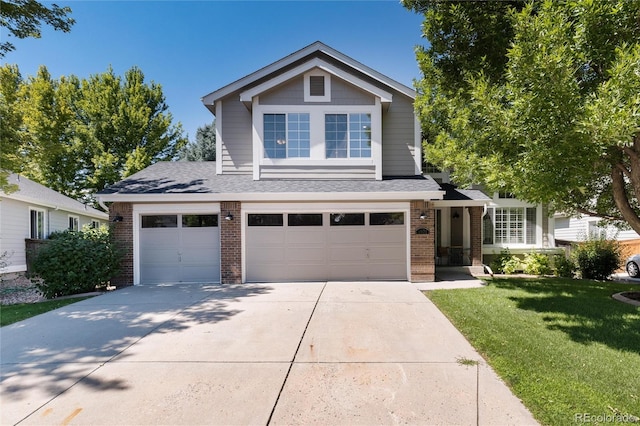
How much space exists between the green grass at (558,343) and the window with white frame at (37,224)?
60.7 ft

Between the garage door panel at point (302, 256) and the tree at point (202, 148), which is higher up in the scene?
the tree at point (202, 148)

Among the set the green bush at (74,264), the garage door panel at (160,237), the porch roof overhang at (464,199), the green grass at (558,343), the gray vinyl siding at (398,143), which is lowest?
the green grass at (558,343)

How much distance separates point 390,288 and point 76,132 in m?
25.4

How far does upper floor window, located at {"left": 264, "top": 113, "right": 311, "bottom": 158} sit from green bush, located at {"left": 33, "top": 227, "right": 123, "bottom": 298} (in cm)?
592

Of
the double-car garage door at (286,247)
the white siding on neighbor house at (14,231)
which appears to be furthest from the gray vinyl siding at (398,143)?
the white siding on neighbor house at (14,231)

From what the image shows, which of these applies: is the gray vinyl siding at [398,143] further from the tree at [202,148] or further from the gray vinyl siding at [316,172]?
the tree at [202,148]

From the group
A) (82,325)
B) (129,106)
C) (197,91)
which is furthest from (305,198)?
(129,106)

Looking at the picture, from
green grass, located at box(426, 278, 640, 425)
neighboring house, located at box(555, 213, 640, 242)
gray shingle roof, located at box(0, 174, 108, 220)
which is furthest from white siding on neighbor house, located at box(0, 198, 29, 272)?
neighboring house, located at box(555, 213, 640, 242)

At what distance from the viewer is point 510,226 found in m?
13.9

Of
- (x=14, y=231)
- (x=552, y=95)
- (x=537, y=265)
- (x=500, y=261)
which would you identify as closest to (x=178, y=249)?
(x=14, y=231)

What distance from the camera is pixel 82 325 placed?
6352 millimetres

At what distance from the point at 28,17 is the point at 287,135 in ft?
29.5

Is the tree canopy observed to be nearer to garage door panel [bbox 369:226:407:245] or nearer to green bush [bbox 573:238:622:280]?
garage door panel [bbox 369:226:407:245]

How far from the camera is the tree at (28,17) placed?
10055 mm
